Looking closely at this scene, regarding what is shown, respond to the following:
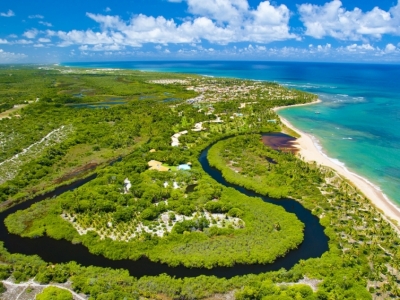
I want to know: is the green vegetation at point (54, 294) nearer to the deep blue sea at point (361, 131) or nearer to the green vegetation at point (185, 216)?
the green vegetation at point (185, 216)

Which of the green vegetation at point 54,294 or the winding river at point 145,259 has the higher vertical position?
the green vegetation at point 54,294

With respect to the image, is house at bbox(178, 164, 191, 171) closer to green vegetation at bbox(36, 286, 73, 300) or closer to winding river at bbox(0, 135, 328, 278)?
winding river at bbox(0, 135, 328, 278)

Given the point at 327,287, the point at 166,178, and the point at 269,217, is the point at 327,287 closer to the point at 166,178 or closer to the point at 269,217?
the point at 269,217

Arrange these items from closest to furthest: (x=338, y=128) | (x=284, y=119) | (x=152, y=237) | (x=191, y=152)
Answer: (x=152, y=237) → (x=191, y=152) → (x=338, y=128) → (x=284, y=119)

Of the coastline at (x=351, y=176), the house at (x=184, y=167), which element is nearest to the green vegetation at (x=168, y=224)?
the house at (x=184, y=167)

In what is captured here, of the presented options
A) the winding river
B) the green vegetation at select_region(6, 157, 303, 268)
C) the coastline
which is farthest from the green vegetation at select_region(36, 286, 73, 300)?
the coastline

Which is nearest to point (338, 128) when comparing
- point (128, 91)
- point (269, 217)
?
point (269, 217)
